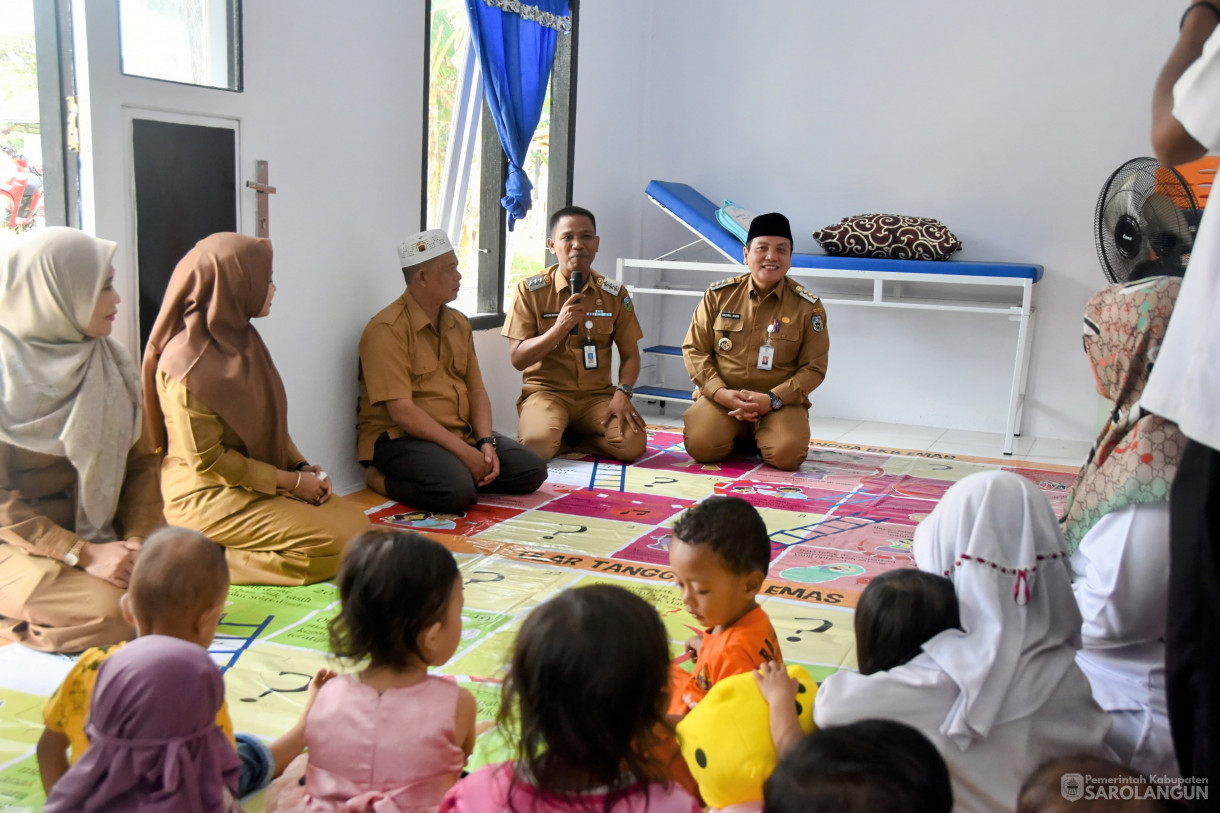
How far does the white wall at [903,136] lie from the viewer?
5449 mm

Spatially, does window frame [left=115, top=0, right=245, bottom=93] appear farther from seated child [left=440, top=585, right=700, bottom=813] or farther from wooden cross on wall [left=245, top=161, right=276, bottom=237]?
seated child [left=440, top=585, right=700, bottom=813]

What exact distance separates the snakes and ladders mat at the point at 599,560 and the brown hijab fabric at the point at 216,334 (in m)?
0.51

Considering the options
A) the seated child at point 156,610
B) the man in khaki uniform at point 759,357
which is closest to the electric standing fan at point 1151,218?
the man in khaki uniform at point 759,357

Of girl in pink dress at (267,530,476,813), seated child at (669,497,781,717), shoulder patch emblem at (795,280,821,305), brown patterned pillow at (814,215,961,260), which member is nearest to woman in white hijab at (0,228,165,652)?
girl in pink dress at (267,530,476,813)

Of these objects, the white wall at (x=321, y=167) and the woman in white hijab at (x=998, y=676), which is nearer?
the woman in white hijab at (x=998, y=676)

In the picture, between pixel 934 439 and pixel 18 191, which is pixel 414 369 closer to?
pixel 18 191

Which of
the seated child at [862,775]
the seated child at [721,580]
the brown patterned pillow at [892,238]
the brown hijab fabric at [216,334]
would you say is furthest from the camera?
the brown patterned pillow at [892,238]

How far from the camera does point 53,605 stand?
228cm

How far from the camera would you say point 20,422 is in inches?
92.2

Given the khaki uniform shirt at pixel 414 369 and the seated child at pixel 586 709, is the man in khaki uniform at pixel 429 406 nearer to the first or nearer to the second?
the khaki uniform shirt at pixel 414 369

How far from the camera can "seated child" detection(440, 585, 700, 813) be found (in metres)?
1.11

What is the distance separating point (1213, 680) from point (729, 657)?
0.72m

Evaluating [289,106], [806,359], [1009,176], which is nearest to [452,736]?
[289,106]

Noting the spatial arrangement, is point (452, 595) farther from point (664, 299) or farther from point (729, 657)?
point (664, 299)
